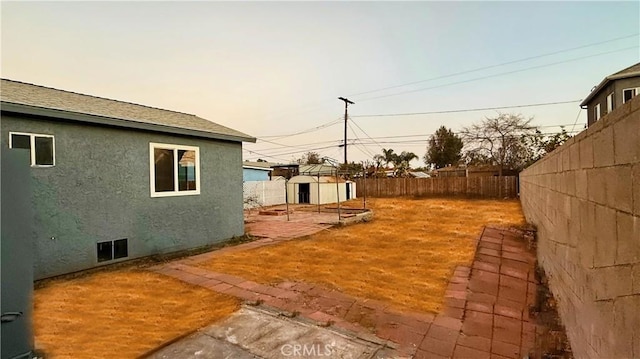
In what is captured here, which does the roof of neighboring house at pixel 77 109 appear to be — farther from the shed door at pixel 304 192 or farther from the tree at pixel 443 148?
the tree at pixel 443 148

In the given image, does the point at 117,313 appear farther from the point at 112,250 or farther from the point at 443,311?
the point at 443,311

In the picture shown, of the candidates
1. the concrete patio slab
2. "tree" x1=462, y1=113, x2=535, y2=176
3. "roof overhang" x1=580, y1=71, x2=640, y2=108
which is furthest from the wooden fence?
the concrete patio slab

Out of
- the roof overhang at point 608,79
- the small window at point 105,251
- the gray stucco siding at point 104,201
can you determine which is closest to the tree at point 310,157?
the roof overhang at point 608,79

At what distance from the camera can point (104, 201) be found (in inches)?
248

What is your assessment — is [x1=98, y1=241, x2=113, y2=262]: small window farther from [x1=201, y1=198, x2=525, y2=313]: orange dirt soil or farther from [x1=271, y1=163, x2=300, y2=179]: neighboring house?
[x1=271, y1=163, x2=300, y2=179]: neighboring house

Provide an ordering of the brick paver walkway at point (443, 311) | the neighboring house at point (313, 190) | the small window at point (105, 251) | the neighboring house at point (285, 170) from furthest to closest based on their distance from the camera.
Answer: the neighboring house at point (285, 170) < the neighboring house at point (313, 190) < the small window at point (105, 251) < the brick paver walkway at point (443, 311)

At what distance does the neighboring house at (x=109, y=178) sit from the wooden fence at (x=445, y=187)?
1540 centimetres

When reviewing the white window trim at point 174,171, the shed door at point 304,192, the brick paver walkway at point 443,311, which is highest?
the white window trim at point 174,171

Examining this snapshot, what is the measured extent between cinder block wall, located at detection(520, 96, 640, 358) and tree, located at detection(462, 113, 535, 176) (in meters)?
21.5

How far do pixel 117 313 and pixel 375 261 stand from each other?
4.79 meters

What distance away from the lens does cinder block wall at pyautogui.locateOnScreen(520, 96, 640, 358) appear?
5.06ft

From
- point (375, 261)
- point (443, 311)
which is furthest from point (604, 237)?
point (375, 261)

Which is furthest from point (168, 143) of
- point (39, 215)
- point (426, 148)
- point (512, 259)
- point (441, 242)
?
point (426, 148)

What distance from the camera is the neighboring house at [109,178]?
543cm
